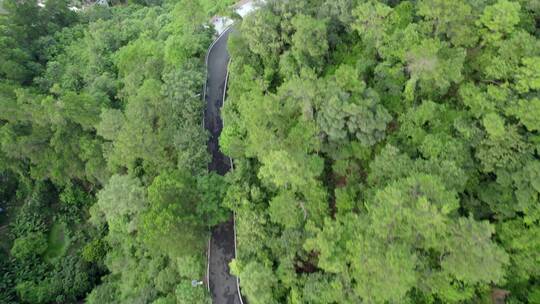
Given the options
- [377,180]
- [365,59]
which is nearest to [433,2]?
[365,59]

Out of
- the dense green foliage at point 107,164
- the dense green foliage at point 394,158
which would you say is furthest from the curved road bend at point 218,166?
the dense green foliage at point 394,158

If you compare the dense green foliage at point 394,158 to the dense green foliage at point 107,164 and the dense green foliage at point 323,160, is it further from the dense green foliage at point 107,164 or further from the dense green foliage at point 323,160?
the dense green foliage at point 107,164

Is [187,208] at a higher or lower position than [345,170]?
higher

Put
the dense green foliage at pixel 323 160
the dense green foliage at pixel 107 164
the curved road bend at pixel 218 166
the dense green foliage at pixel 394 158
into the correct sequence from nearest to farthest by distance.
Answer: the dense green foliage at pixel 394 158, the dense green foliage at pixel 323 160, the curved road bend at pixel 218 166, the dense green foliage at pixel 107 164

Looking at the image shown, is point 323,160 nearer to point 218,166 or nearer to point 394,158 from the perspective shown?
point 394,158

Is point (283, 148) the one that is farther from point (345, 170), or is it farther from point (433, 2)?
point (433, 2)

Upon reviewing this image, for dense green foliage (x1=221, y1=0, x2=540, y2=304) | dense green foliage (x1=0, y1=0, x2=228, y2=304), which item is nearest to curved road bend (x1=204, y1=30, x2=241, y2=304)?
dense green foliage (x1=0, y1=0, x2=228, y2=304)
